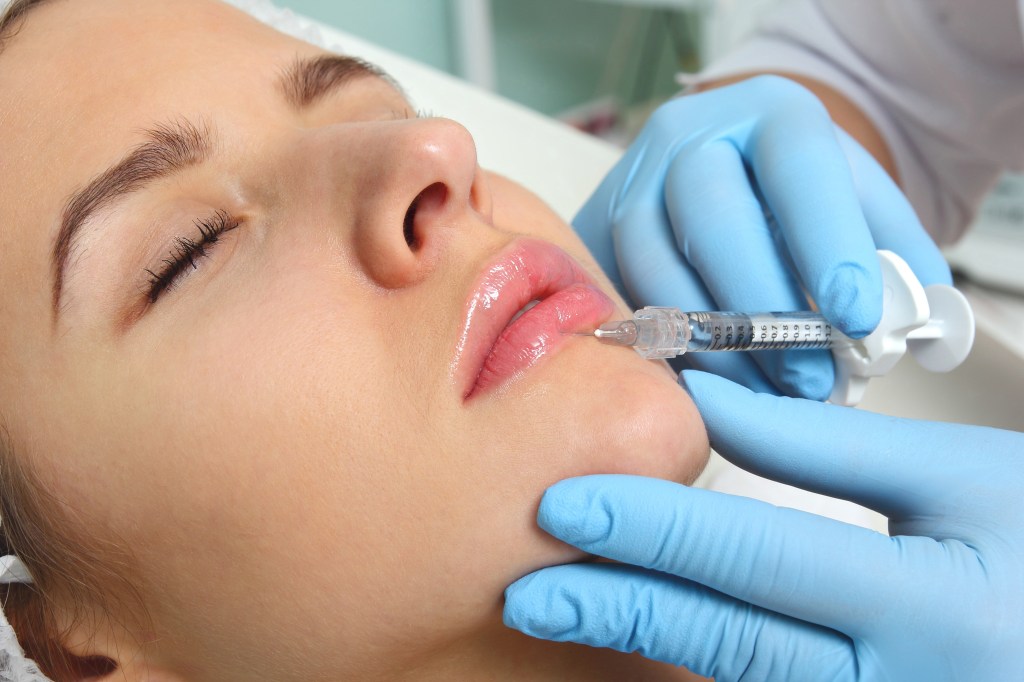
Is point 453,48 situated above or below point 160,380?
above

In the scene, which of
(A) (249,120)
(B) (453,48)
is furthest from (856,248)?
(B) (453,48)

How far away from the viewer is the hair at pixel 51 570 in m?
0.79

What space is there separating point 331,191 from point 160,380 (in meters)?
0.25

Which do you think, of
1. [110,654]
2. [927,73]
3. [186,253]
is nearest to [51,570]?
[110,654]

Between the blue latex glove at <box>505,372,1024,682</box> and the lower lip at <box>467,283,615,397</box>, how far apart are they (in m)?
0.12

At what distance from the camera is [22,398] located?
2.54 ft

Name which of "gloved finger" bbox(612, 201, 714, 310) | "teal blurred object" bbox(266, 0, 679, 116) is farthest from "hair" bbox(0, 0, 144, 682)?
"teal blurred object" bbox(266, 0, 679, 116)

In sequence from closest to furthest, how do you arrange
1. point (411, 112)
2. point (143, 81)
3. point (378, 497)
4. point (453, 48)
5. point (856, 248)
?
point (378, 497), point (143, 81), point (856, 248), point (411, 112), point (453, 48)

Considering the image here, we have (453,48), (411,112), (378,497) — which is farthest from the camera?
(453,48)

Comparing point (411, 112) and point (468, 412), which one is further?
point (411, 112)

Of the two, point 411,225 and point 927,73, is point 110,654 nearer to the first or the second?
point 411,225

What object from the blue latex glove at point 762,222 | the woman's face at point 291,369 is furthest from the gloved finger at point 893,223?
the woman's face at point 291,369

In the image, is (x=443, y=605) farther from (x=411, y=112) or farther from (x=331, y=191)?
(x=411, y=112)

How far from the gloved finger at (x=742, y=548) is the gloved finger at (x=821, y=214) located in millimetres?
266
